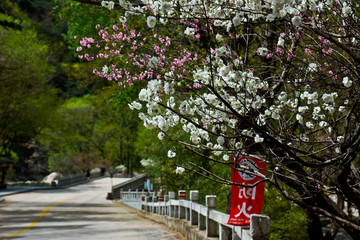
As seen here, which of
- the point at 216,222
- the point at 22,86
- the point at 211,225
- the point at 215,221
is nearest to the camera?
the point at 211,225

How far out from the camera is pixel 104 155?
84500 millimetres

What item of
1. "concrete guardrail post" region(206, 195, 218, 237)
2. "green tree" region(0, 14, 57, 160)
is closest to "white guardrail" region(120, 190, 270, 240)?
"concrete guardrail post" region(206, 195, 218, 237)

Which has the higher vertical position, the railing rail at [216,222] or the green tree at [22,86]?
the green tree at [22,86]

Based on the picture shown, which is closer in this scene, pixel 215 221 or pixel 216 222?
pixel 215 221

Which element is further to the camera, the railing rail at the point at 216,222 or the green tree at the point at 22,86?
the green tree at the point at 22,86

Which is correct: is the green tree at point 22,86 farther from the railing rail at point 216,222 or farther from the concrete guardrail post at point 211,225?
the concrete guardrail post at point 211,225

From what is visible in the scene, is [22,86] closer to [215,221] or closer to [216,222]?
[216,222]

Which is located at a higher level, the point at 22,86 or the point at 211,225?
the point at 22,86

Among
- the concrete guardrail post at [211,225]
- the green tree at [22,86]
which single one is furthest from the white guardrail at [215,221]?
the green tree at [22,86]

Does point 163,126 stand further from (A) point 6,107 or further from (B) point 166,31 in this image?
(A) point 6,107

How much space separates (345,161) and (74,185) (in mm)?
60653

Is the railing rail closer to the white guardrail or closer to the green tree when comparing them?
the white guardrail

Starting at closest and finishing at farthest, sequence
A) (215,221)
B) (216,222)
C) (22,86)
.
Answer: (215,221) < (216,222) < (22,86)

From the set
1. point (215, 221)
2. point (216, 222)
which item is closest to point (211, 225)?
point (215, 221)
